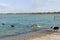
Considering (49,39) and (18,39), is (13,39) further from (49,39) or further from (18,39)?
(49,39)

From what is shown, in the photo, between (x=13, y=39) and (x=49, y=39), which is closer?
(x=49, y=39)

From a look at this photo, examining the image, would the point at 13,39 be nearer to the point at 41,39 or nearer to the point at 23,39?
the point at 23,39

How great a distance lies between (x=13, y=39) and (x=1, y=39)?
5.16 feet

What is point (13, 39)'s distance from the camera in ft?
85.2

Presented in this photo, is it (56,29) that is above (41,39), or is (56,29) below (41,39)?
below

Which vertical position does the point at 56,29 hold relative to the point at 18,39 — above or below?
below

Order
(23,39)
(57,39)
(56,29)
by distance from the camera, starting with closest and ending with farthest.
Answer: (57,39)
(23,39)
(56,29)

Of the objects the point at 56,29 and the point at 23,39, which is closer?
the point at 23,39

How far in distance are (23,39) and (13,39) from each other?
123cm

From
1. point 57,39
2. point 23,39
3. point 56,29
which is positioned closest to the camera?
point 57,39

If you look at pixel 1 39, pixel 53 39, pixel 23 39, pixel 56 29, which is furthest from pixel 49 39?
pixel 56 29

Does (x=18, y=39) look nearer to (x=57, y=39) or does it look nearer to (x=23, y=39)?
(x=23, y=39)

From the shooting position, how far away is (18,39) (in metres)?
25.7

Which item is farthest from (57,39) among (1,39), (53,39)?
(1,39)
